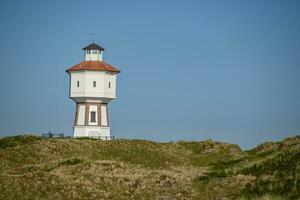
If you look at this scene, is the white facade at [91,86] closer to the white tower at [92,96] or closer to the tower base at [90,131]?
the white tower at [92,96]

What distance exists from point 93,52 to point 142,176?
4528 cm

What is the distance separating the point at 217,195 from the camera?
134 ft

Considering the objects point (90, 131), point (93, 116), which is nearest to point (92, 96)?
point (93, 116)

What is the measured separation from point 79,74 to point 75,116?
5.25 meters

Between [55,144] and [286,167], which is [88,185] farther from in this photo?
[55,144]

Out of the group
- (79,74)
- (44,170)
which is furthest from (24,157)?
(79,74)

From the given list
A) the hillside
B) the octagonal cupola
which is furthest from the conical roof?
the hillside

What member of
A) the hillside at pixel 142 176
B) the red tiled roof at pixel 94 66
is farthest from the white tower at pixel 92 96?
the hillside at pixel 142 176

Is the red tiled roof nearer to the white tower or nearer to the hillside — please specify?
the white tower

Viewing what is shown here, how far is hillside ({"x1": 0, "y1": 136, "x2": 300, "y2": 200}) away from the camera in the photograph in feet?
134

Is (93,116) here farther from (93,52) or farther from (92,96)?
(93,52)

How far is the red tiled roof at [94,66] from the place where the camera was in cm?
8696

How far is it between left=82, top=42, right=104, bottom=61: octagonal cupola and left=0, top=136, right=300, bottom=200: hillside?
1138 inches

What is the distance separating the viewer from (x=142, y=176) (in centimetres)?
4578
